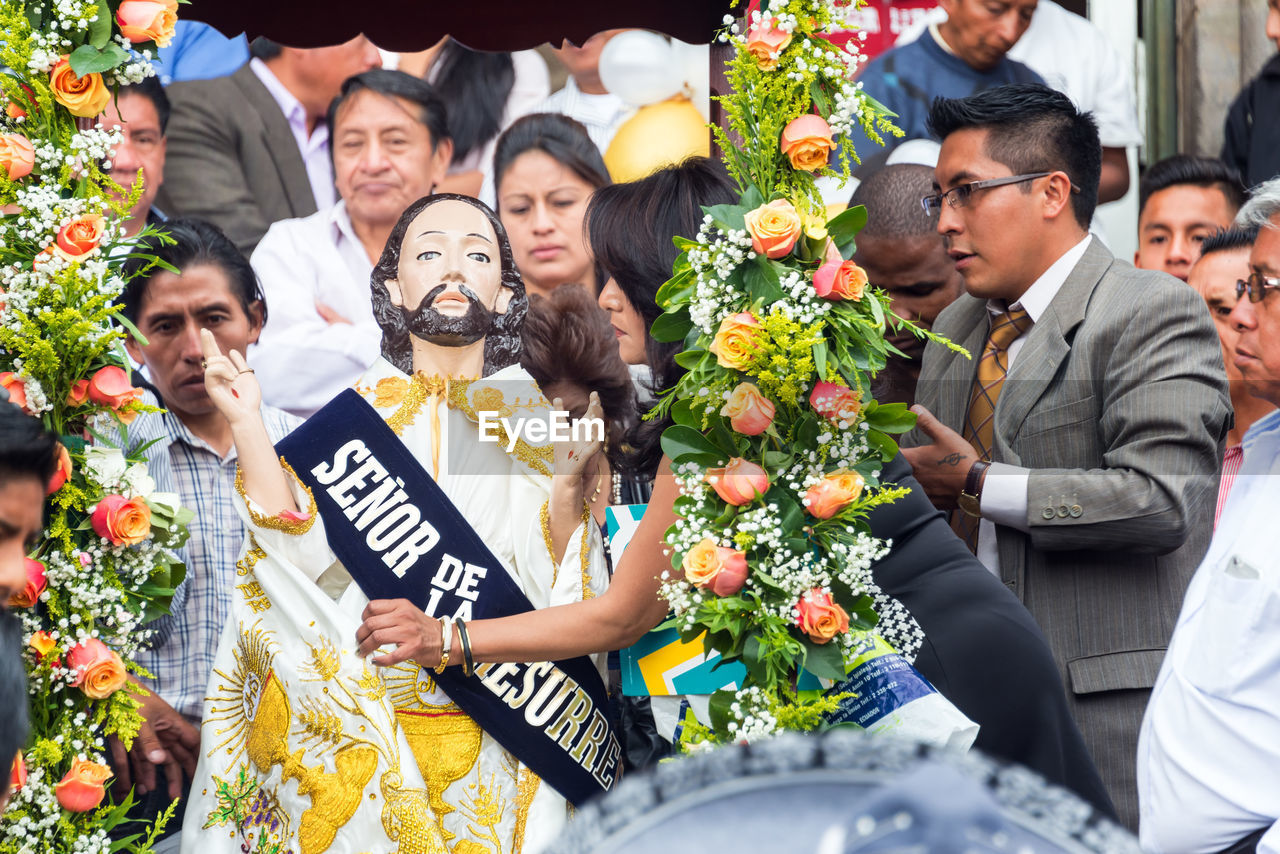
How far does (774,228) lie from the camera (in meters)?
2.62

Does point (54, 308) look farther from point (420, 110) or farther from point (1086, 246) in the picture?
point (1086, 246)

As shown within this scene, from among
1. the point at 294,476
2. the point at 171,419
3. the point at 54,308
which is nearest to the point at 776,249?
the point at 294,476

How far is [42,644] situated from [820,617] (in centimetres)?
173

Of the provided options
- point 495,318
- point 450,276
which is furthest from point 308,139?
point 495,318

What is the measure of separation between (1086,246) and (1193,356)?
45 centimetres

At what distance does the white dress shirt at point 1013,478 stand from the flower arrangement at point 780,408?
0.58 metres

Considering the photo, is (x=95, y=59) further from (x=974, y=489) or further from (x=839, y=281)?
(x=974, y=489)

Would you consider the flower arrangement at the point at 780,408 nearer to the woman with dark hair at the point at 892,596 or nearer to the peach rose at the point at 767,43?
the peach rose at the point at 767,43

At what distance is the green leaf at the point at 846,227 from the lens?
275 cm

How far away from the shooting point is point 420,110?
4.14 meters

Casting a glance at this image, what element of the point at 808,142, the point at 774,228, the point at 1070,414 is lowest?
the point at 1070,414

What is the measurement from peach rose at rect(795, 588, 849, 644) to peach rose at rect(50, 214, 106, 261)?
71.0 inches

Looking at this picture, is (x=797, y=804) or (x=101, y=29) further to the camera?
(x=101, y=29)

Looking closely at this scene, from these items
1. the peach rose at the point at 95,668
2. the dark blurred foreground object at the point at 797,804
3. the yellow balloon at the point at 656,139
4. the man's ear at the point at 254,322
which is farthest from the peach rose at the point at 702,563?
the man's ear at the point at 254,322
